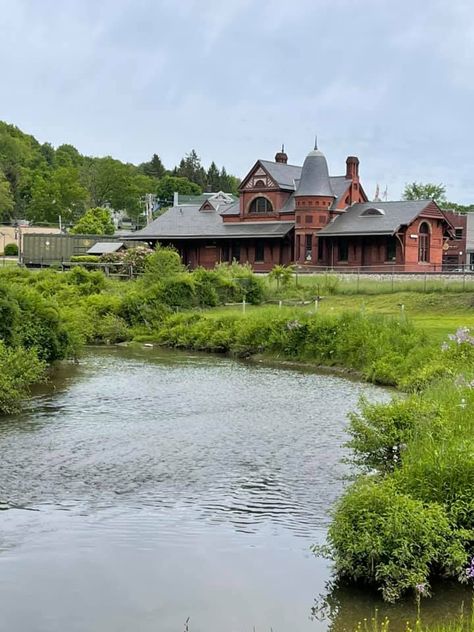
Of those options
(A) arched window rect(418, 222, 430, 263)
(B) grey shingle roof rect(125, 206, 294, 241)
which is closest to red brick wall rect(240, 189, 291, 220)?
(B) grey shingle roof rect(125, 206, 294, 241)

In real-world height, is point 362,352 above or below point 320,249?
below

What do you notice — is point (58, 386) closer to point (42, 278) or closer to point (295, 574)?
point (295, 574)

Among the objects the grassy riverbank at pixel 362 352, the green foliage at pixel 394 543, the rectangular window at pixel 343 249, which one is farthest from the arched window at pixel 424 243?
the green foliage at pixel 394 543

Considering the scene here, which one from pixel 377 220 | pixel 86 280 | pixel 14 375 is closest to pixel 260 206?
pixel 377 220

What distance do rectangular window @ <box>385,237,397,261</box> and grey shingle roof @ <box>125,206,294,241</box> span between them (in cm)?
717

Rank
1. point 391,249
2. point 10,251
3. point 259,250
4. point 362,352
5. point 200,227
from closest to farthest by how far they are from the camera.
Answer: point 362,352 < point 391,249 < point 259,250 < point 200,227 < point 10,251

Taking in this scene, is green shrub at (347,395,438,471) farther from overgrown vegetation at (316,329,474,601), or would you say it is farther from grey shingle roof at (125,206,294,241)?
grey shingle roof at (125,206,294,241)

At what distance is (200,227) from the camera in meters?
62.9

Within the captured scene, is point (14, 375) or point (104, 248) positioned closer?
point (14, 375)

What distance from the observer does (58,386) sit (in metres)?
23.4

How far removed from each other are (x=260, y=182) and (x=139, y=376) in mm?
37200

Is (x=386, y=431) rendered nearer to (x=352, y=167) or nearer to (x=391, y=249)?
(x=391, y=249)

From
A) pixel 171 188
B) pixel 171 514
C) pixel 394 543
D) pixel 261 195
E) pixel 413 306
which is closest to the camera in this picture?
pixel 394 543

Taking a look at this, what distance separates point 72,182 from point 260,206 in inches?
2344
